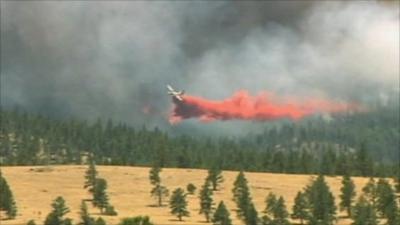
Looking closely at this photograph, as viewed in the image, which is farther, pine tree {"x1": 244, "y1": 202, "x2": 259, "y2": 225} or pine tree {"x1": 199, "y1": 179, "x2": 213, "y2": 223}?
pine tree {"x1": 199, "y1": 179, "x2": 213, "y2": 223}

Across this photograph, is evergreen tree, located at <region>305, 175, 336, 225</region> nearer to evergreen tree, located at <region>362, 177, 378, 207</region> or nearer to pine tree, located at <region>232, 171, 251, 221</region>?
evergreen tree, located at <region>362, 177, 378, 207</region>

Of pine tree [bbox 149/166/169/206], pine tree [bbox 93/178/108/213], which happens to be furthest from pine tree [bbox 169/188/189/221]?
pine tree [bbox 149/166/169/206]

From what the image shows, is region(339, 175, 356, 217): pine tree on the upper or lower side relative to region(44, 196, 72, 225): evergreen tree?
upper

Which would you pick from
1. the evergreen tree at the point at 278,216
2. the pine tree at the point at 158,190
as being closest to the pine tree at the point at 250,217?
the evergreen tree at the point at 278,216

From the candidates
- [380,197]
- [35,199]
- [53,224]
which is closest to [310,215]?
[380,197]

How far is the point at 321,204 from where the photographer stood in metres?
151

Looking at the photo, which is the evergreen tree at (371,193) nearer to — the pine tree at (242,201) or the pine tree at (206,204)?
the pine tree at (242,201)

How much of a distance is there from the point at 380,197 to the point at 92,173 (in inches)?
2880

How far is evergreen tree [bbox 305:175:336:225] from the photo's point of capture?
Result: 146125 mm

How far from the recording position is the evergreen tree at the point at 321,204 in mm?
146125

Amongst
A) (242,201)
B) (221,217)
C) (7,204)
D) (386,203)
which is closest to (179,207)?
(242,201)

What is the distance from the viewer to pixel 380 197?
15925cm

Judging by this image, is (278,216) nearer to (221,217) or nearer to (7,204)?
(221,217)

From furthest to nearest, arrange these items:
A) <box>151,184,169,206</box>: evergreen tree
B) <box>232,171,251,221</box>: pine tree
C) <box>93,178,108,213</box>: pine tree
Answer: <box>151,184,169,206</box>: evergreen tree < <box>93,178,108,213</box>: pine tree < <box>232,171,251,221</box>: pine tree
